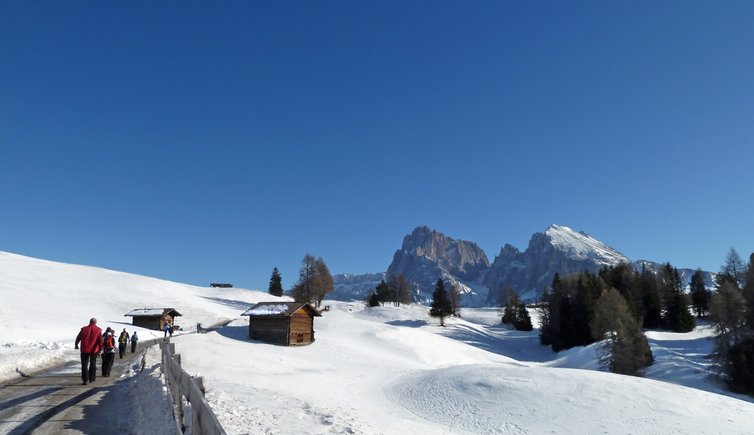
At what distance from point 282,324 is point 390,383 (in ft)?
65.9

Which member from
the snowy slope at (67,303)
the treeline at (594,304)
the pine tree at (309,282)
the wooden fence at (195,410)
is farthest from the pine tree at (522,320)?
the wooden fence at (195,410)

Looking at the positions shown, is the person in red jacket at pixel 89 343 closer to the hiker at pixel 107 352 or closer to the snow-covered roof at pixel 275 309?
the hiker at pixel 107 352

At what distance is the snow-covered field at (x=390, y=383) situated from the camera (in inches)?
676

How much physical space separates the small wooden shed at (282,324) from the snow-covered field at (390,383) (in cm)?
224

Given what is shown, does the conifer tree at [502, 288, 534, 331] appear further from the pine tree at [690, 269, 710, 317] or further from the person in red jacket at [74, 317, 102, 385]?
the person in red jacket at [74, 317, 102, 385]

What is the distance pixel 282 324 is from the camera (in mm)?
50062

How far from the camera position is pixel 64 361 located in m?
25.7

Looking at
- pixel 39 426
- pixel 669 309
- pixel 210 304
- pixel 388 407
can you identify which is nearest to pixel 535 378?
pixel 388 407

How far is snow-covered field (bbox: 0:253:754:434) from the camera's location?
17.2 meters

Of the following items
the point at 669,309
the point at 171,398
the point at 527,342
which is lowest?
the point at 527,342

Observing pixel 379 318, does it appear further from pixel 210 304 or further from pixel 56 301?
pixel 56 301

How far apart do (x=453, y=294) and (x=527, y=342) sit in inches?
1268

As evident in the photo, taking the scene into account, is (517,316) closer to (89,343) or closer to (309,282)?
(309,282)

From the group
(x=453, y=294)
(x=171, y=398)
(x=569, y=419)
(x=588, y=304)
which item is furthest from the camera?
(x=453, y=294)
